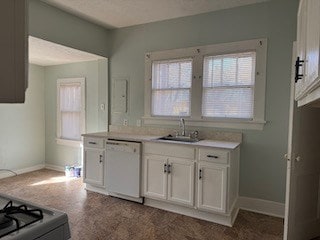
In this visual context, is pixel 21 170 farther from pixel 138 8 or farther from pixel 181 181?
pixel 138 8

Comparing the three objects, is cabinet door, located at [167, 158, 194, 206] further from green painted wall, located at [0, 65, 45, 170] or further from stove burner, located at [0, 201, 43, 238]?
green painted wall, located at [0, 65, 45, 170]

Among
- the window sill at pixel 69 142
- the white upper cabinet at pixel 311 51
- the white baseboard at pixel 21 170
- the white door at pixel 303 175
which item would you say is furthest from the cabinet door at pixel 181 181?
the white baseboard at pixel 21 170

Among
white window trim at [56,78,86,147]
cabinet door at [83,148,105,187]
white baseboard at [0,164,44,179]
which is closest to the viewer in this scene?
cabinet door at [83,148,105,187]

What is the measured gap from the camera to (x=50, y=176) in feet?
15.2

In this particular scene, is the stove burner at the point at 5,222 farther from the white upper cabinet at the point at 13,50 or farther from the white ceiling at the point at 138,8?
the white ceiling at the point at 138,8

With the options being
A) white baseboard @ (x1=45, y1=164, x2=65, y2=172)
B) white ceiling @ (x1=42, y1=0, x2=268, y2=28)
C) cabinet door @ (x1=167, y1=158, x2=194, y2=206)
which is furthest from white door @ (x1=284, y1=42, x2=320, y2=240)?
white baseboard @ (x1=45, y1=164, x2=65, y2=172)

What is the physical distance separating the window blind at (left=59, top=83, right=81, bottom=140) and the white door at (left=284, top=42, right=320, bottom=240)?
3.88 m

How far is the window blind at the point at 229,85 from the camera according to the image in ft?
10.4

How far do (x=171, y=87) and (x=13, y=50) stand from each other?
3.10 metres

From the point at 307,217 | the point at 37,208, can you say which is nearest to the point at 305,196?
the point at 307,217

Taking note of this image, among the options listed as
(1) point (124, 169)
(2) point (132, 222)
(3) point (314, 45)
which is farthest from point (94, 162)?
(3) point (314, 45)

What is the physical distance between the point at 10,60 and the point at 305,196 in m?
2.68

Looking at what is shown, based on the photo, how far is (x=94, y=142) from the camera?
3686 millimetres

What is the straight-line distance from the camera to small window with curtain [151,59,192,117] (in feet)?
11.8
